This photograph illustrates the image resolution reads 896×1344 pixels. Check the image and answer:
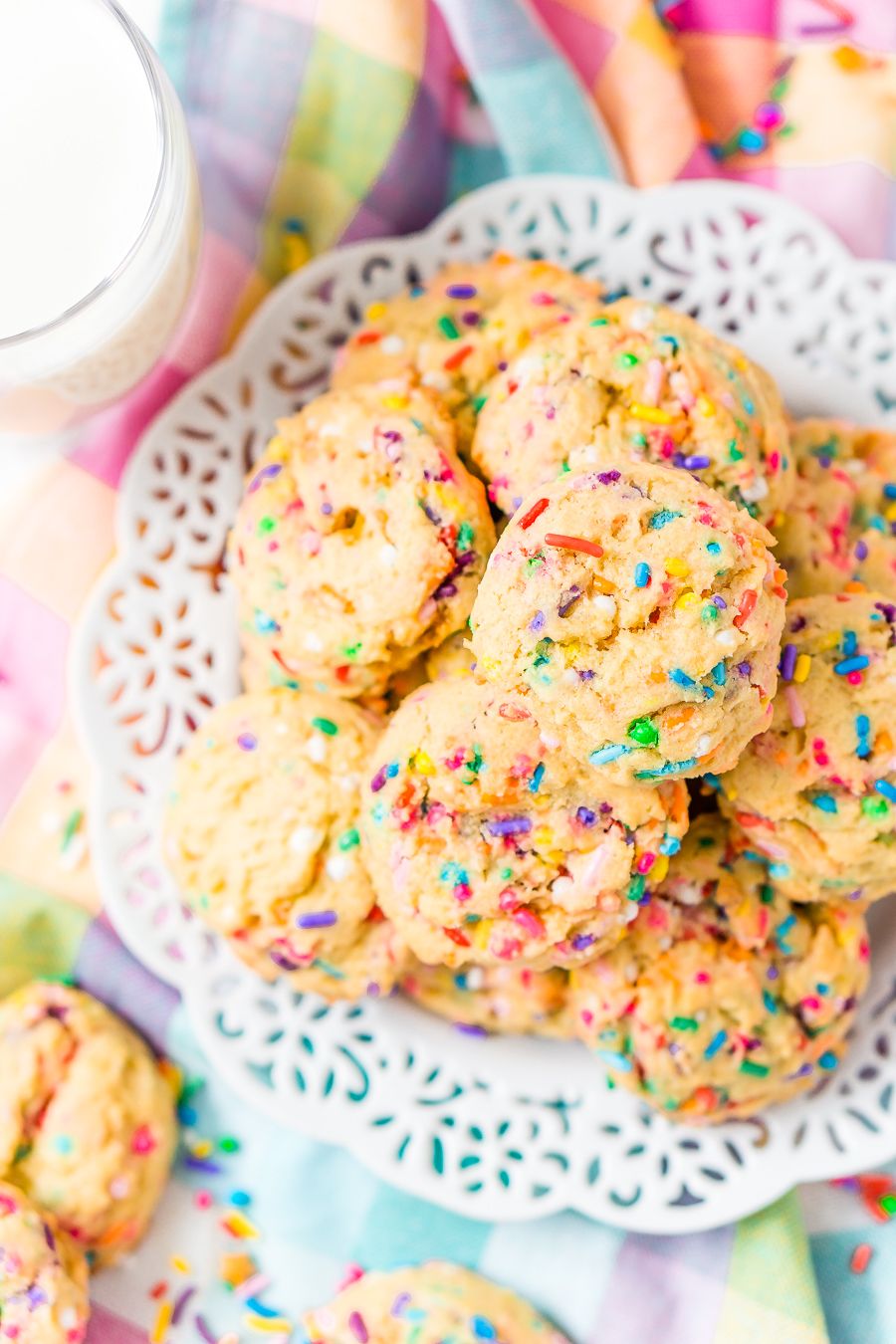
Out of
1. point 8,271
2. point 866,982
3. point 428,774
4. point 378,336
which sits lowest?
point 866,982

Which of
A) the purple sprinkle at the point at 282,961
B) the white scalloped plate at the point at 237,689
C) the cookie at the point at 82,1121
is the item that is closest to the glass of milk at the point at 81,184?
the white scalloped plate at the point at 237,689

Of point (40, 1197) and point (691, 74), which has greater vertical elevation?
point (691, 74)

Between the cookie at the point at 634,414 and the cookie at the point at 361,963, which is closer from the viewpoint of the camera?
the cookie at the point at 634,414

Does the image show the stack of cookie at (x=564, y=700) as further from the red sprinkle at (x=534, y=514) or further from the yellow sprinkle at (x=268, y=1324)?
the yellow sprinkle at (x=268, y=1324)

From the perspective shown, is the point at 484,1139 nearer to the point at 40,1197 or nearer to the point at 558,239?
the point at 40,1197

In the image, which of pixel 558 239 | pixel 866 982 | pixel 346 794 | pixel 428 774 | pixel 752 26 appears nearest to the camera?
pixel 428 774

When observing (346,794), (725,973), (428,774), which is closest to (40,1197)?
(346,794)

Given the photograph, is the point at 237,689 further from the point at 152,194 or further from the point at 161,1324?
the point at 161,1324
